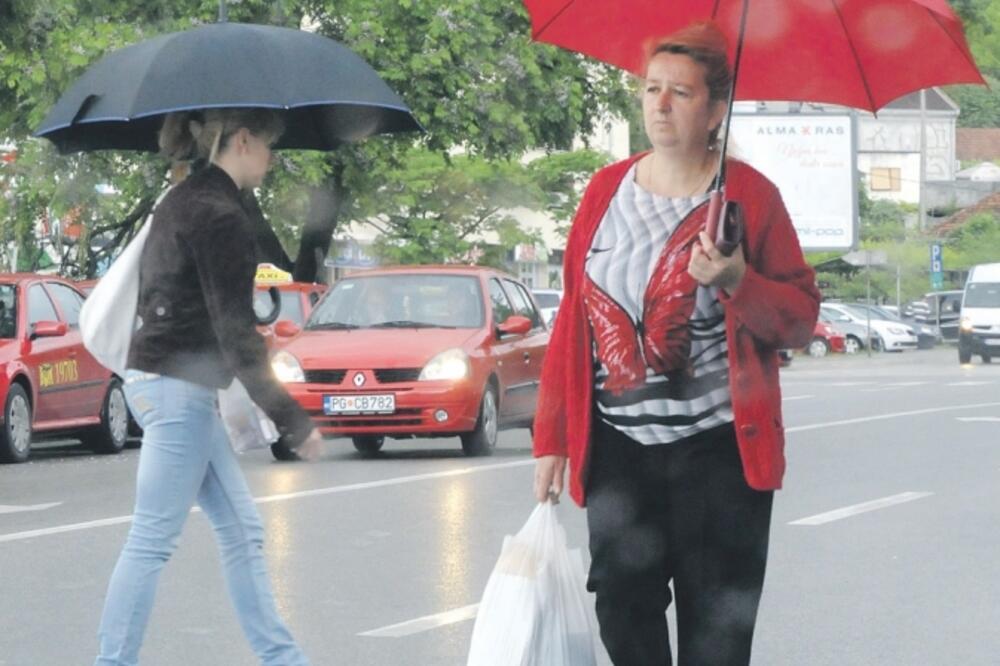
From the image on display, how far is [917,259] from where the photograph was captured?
266 feet

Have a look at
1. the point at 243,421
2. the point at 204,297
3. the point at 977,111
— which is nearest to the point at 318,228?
the point at 243,421

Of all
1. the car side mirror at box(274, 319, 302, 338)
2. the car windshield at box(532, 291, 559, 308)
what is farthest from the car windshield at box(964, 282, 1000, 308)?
the car side mirror at box(274, 319, 302, 338)

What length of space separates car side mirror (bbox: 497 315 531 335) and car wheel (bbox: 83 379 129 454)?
3.96 metres

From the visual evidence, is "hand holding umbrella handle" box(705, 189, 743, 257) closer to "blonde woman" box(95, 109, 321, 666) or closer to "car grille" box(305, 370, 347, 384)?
"blonde woman" box(95, 109, 321, 666)

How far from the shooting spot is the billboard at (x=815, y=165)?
213 ft

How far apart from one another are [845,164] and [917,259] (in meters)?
17.0

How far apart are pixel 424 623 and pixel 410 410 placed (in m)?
8.55

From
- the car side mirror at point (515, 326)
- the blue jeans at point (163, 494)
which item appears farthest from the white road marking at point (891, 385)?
the blue jeans at point (163, 494)

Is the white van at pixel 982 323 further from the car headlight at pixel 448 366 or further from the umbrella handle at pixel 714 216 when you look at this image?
the umbrella handle at pixel 714 216

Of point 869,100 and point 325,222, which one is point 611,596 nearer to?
point 869,100

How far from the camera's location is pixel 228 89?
6.10 metres

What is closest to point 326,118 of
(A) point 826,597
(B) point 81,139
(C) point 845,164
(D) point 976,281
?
(B) point 81,139

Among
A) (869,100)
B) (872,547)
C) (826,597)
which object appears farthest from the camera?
(872,547)

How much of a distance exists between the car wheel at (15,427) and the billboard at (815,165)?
48114 mm
